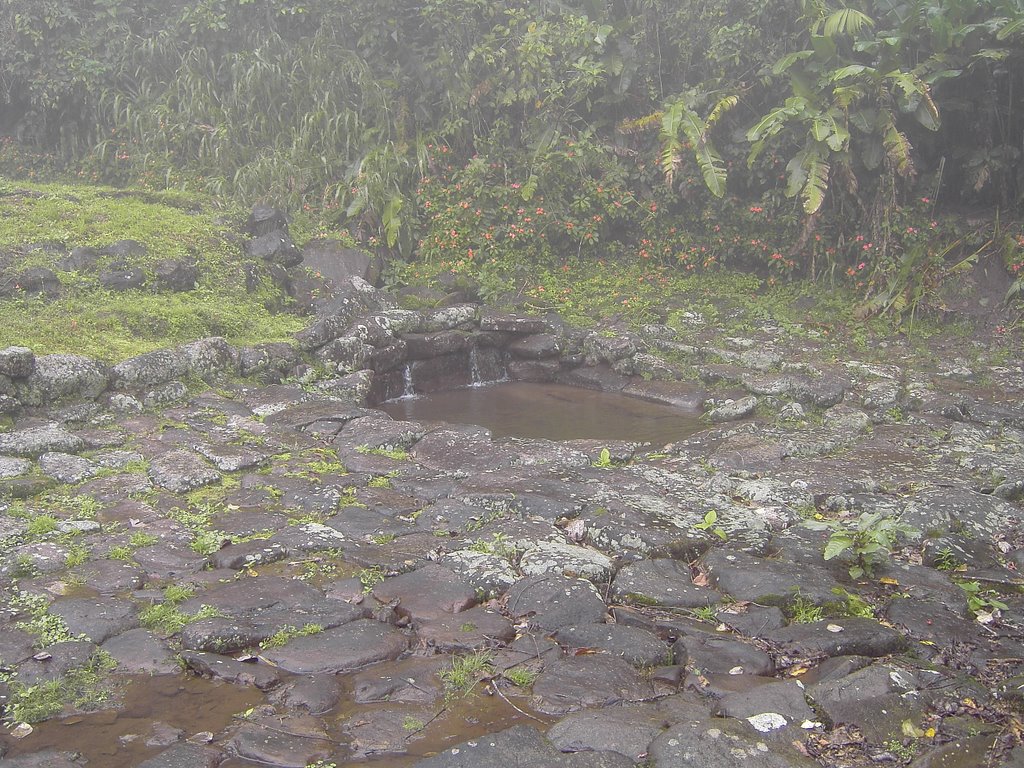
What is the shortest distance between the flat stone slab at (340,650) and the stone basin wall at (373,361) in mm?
3556

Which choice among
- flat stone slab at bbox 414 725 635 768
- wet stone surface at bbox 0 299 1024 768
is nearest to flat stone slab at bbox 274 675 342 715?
wet stone surface at bbox 0 299 1024 768

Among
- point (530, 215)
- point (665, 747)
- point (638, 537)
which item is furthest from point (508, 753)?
point (530, 215)

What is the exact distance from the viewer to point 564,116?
437 inches

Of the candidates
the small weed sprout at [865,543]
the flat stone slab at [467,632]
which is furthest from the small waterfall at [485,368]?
the flat stone slab at [467,632]

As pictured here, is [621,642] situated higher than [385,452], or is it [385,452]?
[621,642]

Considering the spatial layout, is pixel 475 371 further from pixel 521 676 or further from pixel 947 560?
pixel 521 676

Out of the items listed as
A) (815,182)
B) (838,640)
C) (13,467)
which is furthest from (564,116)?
(838,640)

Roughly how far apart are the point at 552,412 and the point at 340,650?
4.66m

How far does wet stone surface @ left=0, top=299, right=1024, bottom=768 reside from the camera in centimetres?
325

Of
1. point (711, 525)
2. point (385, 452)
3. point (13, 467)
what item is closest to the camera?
point (711, 525)

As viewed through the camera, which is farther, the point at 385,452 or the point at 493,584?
the point at 385,452

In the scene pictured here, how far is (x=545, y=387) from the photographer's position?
9.14m

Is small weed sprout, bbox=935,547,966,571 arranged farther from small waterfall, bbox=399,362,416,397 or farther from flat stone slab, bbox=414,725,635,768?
small waterfall, bbox=399,362,416,397

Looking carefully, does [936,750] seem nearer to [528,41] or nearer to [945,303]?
[945,303]
